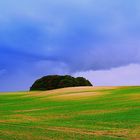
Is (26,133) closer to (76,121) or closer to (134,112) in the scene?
(76,121)

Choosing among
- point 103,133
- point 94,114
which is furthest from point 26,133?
point 94,114

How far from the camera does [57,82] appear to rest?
12300cm

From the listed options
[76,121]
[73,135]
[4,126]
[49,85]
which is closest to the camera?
[73,135]

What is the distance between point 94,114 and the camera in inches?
1821

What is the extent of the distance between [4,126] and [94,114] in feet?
39.2

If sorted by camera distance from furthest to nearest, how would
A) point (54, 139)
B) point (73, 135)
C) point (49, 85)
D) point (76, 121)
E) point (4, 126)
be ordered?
point (49, 85)
point (76, 121)
point (4, 126)
point (73, 135)
point (54, 139)

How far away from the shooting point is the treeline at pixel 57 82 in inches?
4764

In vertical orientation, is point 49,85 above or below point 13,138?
→ above

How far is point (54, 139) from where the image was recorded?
94.8 feet

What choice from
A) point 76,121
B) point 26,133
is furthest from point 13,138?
point 76,121

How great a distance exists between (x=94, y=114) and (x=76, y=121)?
5.77 m

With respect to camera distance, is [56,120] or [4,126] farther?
[56,120]

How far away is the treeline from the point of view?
121 m

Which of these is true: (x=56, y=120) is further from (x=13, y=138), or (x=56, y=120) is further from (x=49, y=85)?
(x=49, y=85)
